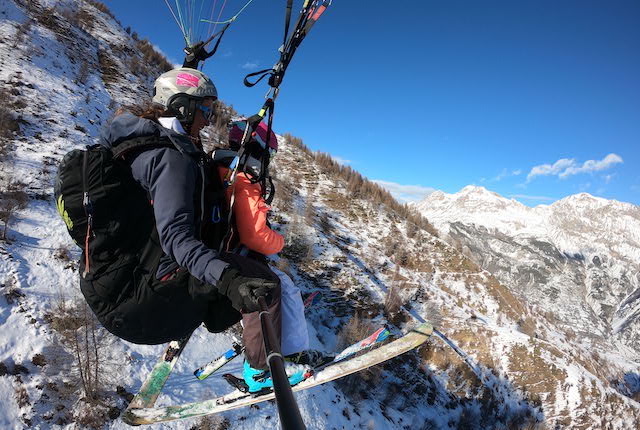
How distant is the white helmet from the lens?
2904mm

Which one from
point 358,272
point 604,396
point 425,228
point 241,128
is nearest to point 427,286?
point 358,272

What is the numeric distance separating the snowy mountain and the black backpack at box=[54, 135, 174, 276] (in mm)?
5142

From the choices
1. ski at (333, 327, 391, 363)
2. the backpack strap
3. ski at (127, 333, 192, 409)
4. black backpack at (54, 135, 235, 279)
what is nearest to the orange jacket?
black backpack at (54, 135, 235, 279)

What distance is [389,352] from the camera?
160 inches

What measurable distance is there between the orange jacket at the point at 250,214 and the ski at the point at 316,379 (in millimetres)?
1828

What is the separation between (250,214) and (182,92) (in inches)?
51.0

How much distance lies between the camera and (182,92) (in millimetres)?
2900

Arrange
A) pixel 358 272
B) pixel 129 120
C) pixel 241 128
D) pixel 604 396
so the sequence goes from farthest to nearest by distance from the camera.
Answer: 1. pixel 358 272
2. pixel 604 396
3. pixel 241 128
4. pixel 129 120

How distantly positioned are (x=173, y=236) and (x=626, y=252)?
170171 millimetres

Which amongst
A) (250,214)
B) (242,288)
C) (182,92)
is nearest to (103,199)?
(250,214)

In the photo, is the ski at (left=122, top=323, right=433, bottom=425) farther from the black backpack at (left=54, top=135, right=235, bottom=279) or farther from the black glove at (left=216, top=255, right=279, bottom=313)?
the black backpack at (left=54, top=135, right=235, bottom=279)

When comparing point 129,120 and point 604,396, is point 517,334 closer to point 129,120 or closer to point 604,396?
point 604,396

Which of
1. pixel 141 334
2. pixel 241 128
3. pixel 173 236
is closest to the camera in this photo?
pixel 173 236

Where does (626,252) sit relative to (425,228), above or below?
above
